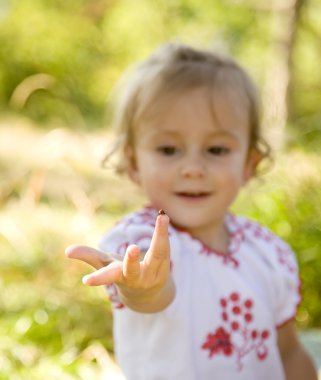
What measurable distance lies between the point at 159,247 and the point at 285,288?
85 cm

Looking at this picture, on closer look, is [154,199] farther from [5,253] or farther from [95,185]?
[95,185]

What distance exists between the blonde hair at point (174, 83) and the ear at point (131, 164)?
0.04 feet

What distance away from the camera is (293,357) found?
7.09ft

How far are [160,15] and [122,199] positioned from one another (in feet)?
18.4

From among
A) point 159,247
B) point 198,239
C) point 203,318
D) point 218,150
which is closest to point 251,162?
point 218,150

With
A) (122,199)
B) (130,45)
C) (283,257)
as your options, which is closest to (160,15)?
(130,45)

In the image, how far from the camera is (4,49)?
40.0 ft

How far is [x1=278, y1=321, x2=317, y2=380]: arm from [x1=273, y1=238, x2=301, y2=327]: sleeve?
0.06 metres

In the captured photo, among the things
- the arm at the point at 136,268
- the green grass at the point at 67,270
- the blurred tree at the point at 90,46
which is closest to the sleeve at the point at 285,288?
the arm at the point at 136,268

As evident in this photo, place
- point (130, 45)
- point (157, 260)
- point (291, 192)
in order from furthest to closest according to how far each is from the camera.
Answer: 1. point (130, 45)
2. point (291, 192)
3. point (157, 260)

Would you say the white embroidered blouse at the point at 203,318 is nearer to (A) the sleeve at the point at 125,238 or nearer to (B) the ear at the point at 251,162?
(A) the sleeve at the point at 125,238

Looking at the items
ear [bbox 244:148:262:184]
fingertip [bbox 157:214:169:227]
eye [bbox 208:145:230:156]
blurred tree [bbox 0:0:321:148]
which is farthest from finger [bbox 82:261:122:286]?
blurred tree [bbox 0:0:321:148]

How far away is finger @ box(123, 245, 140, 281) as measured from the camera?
4.25 ft

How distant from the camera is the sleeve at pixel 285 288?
207 centimetres
